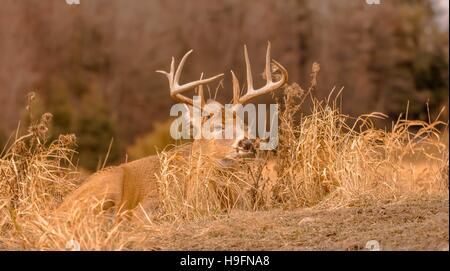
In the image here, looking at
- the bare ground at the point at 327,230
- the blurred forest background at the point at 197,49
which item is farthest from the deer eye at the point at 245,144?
the blurred forest background at the point at 197,49

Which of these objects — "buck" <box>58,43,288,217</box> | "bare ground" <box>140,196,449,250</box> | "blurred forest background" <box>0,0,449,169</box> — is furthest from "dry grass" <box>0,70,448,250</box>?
"blurred forest background" <box>0,0,449,169</box>

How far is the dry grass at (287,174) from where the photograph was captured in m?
8.48

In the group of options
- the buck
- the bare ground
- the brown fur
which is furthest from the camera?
the buck

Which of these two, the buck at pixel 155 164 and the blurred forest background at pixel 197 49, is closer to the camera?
the buck at pixel 155 164

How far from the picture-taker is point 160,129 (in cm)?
2144

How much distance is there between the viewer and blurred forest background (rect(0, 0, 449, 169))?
24.0m

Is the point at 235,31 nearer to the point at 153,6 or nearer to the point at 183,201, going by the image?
the point at 153,6

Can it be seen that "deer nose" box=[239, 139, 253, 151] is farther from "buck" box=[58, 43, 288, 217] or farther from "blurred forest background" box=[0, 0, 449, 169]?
"blurred forest background" box=[0, 0, 449, 169]

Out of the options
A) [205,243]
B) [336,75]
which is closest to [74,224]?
[205,243]

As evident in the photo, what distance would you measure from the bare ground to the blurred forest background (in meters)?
15.5

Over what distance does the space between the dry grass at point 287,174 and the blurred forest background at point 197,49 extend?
13.7 m

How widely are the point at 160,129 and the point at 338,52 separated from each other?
19.6 feet

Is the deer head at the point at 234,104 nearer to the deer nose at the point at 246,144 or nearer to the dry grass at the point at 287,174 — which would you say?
the deer nose at the point at 246,144

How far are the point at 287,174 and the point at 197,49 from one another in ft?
48.8
